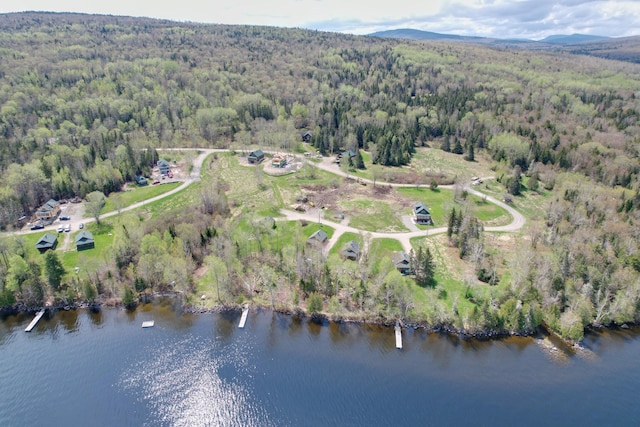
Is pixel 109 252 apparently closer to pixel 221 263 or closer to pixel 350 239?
pixel 221 263

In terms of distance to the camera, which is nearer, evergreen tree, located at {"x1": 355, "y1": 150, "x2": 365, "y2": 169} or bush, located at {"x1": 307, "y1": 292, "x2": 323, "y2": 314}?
bush, located at {"x1": 307, "y1": 292, "x2": 323, "y2": 314}

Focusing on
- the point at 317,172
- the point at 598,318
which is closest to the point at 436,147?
the point at 317,172

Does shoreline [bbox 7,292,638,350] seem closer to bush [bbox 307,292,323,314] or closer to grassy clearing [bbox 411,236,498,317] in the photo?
bush [bbox 307,292,323,314]

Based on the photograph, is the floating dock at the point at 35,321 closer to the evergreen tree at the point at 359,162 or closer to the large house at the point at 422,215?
the large house at the point at 422,215

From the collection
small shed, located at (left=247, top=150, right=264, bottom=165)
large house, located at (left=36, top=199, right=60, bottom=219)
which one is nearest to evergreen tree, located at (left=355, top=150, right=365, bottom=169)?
small shed, located at (left=247, top=150, right=264, bottom=165)

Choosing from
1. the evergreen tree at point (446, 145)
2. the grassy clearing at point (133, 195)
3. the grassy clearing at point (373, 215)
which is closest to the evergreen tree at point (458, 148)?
the evergreen tree at point (446, 145)

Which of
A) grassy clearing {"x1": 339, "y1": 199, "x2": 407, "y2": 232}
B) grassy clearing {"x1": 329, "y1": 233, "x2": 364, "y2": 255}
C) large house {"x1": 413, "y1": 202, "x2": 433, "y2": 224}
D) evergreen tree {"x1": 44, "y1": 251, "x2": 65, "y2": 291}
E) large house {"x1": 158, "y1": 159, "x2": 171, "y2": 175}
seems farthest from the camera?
large house {"x1": 158, "y1": 159, "x2": 171, "y2": 175}
